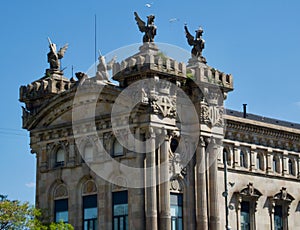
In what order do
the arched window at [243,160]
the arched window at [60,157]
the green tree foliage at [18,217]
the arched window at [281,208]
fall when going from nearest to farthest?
the green tree foliage at [18,217] < the arched window at [60,157] < the arched window at [243,160] < the arched window at [281,208]

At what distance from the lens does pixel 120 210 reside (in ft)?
200

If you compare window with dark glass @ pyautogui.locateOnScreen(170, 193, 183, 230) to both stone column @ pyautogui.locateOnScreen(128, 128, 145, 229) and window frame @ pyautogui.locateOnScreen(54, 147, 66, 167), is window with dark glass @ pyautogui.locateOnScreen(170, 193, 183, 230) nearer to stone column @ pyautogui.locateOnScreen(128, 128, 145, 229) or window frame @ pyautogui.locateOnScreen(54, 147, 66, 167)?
stone column @ pyautogui.locateOnScreen(128, 128, 145, 229)

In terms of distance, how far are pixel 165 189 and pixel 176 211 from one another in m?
2.41

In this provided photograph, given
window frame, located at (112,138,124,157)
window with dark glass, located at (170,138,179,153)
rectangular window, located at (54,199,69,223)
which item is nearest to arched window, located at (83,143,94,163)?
window frame, located at (112,138,124,157)

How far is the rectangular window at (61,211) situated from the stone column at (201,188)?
30.1 ft

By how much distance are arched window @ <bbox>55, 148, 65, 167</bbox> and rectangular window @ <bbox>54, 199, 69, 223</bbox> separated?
2.58 meters

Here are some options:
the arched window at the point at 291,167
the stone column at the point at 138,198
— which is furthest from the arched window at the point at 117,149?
the arched window at the point at 291,167

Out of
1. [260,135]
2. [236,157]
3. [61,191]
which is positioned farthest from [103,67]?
[260,135]

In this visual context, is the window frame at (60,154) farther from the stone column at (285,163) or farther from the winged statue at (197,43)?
the stone column at (285,163)

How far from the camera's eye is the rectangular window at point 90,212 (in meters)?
62.5

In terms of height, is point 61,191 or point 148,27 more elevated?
point 148,27

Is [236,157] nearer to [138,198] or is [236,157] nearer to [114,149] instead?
[114,149]

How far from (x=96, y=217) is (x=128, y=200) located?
10.9ft

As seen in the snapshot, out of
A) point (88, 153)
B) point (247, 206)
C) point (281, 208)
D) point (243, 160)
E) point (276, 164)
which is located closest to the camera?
point (88, 153)
